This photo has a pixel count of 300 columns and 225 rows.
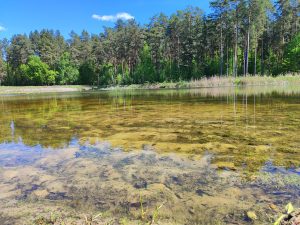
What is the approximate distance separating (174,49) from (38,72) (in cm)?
3285

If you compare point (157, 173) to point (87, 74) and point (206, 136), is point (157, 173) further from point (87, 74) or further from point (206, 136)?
point (87, 74)

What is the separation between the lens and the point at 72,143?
15.9ft

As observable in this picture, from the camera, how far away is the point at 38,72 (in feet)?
203

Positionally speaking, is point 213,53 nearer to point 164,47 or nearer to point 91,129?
point 164,47

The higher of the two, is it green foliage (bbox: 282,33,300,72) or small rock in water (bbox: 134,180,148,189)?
green foliage (bbox: 282,33,300,72)

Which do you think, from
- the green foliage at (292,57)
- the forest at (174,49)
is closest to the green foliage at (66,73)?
the forest at (174,49)

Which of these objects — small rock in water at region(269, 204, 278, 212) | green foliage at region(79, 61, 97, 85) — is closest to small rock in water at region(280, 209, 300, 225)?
small rock in water at region(269, 204, 278, 212)

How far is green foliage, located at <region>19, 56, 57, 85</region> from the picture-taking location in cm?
6183

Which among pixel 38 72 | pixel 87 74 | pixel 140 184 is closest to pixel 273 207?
pixel 140 184

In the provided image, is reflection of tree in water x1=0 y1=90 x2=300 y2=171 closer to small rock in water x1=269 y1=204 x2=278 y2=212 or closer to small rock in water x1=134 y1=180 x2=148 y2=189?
small rock in water x1=269 y1=204 x2=278 y2=212

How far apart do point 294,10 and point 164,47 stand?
23720 mm

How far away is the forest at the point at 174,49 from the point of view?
39.1m

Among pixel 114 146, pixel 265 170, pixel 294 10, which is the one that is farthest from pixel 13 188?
pixel 294 10

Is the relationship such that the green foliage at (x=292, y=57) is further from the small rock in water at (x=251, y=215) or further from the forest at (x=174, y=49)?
the small rock in water at (x=251, y=215)
